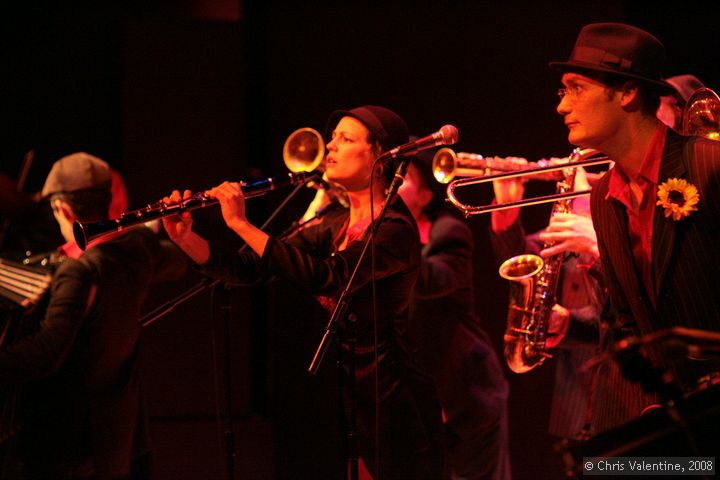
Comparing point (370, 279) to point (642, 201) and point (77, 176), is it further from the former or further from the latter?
point (77, 176)

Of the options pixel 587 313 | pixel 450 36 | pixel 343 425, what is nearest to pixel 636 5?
pixel 450 36

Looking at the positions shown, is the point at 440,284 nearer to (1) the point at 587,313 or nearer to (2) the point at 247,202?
(1) the point at 587,313

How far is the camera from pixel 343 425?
3379 mm

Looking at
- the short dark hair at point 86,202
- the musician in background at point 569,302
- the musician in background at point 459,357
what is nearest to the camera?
the musician in background at point 569,302

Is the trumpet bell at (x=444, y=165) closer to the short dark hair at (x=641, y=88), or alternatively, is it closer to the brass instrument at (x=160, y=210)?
the brass instrument at (x=160, y=210)

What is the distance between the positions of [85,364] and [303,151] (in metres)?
1.47

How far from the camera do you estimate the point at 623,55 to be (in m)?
2.87

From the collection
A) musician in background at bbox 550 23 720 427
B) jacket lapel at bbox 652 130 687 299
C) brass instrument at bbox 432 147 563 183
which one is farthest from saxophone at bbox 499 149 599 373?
jacket lapel at bbox 652 130 687 299

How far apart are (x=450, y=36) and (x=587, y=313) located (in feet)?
6.67

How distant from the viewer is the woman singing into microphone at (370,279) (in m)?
3.36

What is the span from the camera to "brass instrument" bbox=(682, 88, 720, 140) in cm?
334

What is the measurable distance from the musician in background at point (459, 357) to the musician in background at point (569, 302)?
31 cm

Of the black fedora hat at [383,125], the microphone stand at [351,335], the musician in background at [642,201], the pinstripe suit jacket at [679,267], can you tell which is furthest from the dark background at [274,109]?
the pinstripe suit jacket at [679,267]

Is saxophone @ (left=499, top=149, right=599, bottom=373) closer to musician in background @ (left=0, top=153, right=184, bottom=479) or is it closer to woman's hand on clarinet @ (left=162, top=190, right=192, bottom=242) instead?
woman's hand on clarinet @ (left=162, top=190, right=192, bottom=242)
